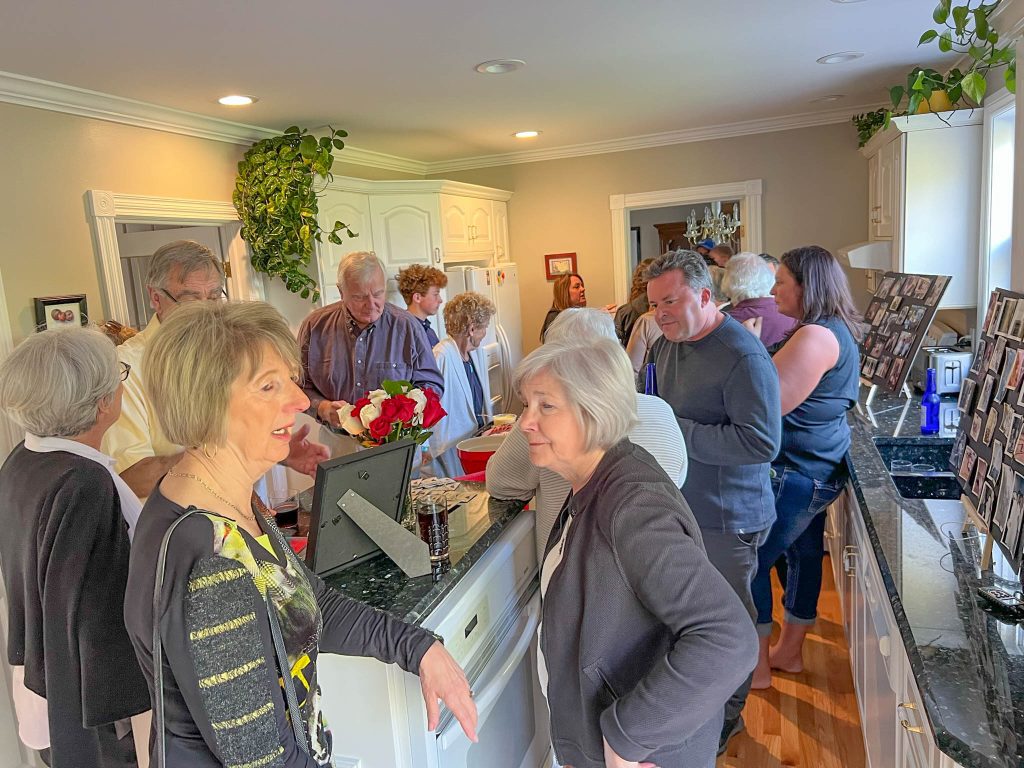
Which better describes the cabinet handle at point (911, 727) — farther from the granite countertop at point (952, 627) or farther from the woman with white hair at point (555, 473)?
the woman with white hair at point (555, 473)

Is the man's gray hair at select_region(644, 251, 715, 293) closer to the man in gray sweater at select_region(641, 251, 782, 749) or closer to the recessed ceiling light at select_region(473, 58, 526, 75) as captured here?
the man in gray sweater at select_region(641, 251, 782, 749)

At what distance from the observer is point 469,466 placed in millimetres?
2285

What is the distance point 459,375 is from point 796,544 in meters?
1.70

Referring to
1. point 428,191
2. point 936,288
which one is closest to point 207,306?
point 936,288

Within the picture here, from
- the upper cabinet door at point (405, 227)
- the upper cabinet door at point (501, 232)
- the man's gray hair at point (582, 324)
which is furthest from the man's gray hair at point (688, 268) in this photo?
the upper cabinet door at point (501, 232)

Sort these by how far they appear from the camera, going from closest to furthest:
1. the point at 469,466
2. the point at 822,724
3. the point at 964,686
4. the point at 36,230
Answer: the point at 964,686
the point at 469,466
the point at 822,724
the point at 36,230

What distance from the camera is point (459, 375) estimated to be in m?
3.58

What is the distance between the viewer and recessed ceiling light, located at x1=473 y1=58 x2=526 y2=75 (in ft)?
9.97

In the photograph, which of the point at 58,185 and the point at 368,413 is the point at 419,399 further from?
the point at 58,185

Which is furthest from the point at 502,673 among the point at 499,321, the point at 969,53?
the point at 499,321

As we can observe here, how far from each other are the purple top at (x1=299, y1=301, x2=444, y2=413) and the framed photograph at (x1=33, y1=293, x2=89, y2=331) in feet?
2.93

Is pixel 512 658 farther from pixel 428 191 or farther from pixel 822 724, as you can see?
pixel 428 191

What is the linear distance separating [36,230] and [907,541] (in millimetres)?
3247

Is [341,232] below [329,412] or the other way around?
the other way around
